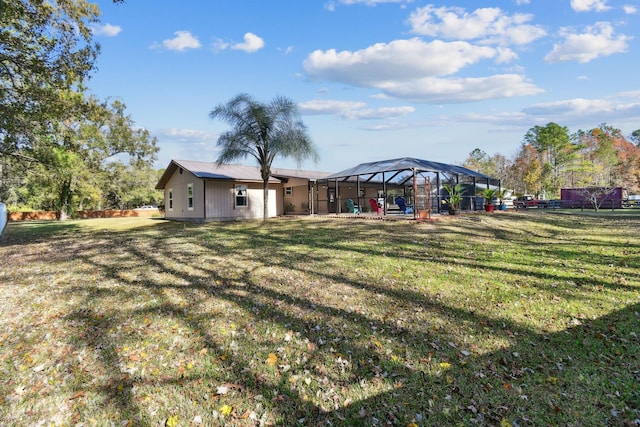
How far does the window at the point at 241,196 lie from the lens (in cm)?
1972

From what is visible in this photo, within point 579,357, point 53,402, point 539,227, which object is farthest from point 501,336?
point 539,227

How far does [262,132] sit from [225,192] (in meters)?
4.73

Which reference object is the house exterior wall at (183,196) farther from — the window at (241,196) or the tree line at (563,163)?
the tree line at (563,163)

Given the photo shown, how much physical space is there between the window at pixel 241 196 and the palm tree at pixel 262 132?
11.3 feet

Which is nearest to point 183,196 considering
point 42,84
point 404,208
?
point 42,84

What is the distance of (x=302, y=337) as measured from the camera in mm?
3953

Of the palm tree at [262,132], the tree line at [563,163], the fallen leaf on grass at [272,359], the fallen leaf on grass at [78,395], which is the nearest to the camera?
the fallen leaf on grass at [78,395]

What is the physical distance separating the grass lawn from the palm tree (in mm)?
9928

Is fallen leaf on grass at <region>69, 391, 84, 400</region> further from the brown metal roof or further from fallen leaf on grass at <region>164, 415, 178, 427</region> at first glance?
the brown metal roof

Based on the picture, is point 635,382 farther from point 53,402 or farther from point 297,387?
point 53,402

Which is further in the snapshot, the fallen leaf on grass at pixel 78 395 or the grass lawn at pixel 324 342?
the fallen leaf on grass at pixel 78 395

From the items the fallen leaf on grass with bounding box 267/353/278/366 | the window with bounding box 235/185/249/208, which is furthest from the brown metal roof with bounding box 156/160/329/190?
the fallen leaf on grass with bounding box 267/353/278/366

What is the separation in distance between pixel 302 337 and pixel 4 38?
11872 millimetres

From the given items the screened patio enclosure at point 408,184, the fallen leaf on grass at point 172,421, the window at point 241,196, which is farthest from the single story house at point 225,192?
the fallen leaf on grass at point 172,421
